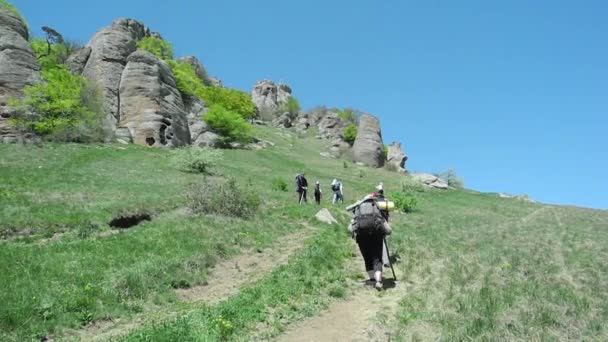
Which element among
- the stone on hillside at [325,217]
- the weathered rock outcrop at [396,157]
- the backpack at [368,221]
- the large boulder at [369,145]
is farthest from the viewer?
the weathered rock outcrop at [396,157]

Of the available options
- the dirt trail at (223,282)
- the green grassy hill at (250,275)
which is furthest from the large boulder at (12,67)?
the dirt trail at (223,282)

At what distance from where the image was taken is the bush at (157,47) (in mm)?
103938

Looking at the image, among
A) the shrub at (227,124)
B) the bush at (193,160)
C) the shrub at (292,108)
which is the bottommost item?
the bush at (193,160)

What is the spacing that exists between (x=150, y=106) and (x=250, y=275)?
4603 centimetres

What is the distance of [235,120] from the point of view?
238 feet

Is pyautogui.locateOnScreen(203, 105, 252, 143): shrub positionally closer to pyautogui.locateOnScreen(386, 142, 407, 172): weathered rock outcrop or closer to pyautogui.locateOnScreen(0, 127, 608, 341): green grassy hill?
pyautogui.locateOnScreen(386, 142, 407, 172): weathered rock outcrop

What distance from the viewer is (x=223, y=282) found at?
44.7 ft

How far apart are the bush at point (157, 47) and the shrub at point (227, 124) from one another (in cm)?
→ 3739

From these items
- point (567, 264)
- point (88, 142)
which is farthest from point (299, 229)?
point (88, 142)

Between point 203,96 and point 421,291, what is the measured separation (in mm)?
85000

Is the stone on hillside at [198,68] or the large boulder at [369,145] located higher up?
the stone on hillside at [198,68]

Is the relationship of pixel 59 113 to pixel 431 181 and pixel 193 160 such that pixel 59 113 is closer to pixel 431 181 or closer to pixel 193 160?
pixel 193 160

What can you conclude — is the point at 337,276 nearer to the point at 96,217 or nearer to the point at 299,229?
the point at 299,229

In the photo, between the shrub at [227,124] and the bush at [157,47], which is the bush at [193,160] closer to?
the shrub at [227,124]
